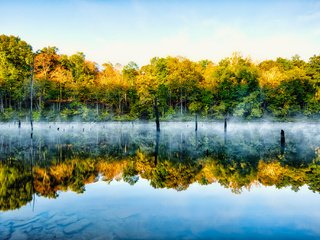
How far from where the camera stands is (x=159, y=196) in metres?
12.7

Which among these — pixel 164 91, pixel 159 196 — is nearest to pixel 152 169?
pixel 159 196

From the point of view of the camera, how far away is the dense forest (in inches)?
2987

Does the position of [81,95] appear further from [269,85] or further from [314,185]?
[314,185]

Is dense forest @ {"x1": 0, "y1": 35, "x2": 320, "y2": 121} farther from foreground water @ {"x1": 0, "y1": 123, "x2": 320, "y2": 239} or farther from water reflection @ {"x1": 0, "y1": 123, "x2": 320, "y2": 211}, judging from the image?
foreground water @ {"x1": 0, "y1": 123, "x2": 320, "y2": 239}

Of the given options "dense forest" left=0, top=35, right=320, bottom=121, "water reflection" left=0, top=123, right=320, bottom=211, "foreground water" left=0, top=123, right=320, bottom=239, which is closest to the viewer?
"foreground water" left=0, top=123, right=320, bottom=239

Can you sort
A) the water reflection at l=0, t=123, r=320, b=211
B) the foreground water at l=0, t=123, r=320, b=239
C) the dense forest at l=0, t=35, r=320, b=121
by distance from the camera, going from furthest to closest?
the dense forest at l=0, t=35, r=320, b=121
the water reflection at l=0, t=123, r=320, b=211
the foreground water at l=0, t=123, r=320, b=239

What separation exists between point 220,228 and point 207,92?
74.6 metres

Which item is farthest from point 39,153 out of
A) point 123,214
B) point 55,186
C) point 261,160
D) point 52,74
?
point 52,74

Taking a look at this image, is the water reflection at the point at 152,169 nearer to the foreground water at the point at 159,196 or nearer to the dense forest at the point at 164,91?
the foreground water at the point at 159,196

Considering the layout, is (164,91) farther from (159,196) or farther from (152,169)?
(159,196)

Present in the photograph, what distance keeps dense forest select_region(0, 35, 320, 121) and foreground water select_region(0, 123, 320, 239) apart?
177 feet

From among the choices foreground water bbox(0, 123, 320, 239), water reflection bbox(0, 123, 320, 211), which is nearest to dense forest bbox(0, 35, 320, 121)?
water reflection bbox(0, 123, 320, 211)

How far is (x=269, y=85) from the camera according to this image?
8094 centimetres

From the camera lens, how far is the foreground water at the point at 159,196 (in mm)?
8867
